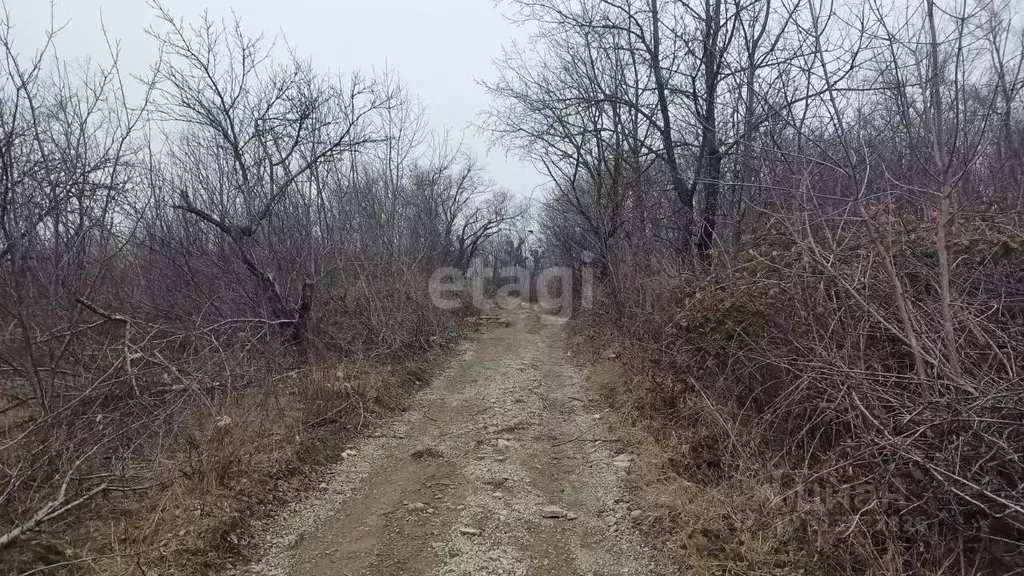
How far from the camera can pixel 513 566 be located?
307 cm

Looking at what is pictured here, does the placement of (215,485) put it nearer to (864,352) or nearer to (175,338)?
(175,338)

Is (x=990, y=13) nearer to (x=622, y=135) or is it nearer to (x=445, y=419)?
(x=445, y=419)

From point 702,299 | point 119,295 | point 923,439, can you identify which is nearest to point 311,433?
point 119,295

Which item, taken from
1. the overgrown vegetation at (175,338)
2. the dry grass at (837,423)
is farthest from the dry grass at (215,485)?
the dry grass at (837,423)

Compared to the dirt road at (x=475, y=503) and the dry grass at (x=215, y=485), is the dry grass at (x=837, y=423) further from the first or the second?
the dry grass at (x=215, y=485)

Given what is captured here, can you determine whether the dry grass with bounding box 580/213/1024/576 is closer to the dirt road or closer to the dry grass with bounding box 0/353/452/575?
the dirt road

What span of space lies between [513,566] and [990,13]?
4.38m

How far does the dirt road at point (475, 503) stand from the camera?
3121 mm
